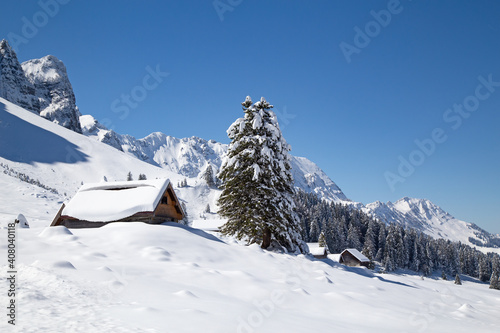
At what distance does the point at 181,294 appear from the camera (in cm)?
770

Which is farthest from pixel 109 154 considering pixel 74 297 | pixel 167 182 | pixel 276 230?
pixel 74 297

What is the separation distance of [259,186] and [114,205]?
1048cm

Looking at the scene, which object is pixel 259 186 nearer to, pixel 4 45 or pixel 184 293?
pixel 184 293

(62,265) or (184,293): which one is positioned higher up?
(184,293)

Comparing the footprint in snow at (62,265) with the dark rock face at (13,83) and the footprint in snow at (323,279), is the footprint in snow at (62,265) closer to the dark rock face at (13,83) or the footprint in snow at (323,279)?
the footprint in snow at (323,279)

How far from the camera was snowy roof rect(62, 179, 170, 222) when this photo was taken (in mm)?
20938

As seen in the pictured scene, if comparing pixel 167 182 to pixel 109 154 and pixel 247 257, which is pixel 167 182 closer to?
pixel 247 257

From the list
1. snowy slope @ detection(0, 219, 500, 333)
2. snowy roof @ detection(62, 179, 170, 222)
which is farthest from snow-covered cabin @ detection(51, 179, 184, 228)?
snowy slope @ detection(0, 219, 500, 333)

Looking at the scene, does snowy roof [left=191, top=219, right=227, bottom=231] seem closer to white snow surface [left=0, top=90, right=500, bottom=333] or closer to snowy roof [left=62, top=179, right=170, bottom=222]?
snowy roof [left=62, top=179, right=170, bottom=222]

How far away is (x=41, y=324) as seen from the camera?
4617 millimetres

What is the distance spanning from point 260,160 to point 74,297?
15679mm

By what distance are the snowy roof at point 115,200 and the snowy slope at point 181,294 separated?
6330mm

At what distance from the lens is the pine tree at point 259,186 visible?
20.2 metres

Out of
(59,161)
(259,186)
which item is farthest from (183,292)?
(59,161)
